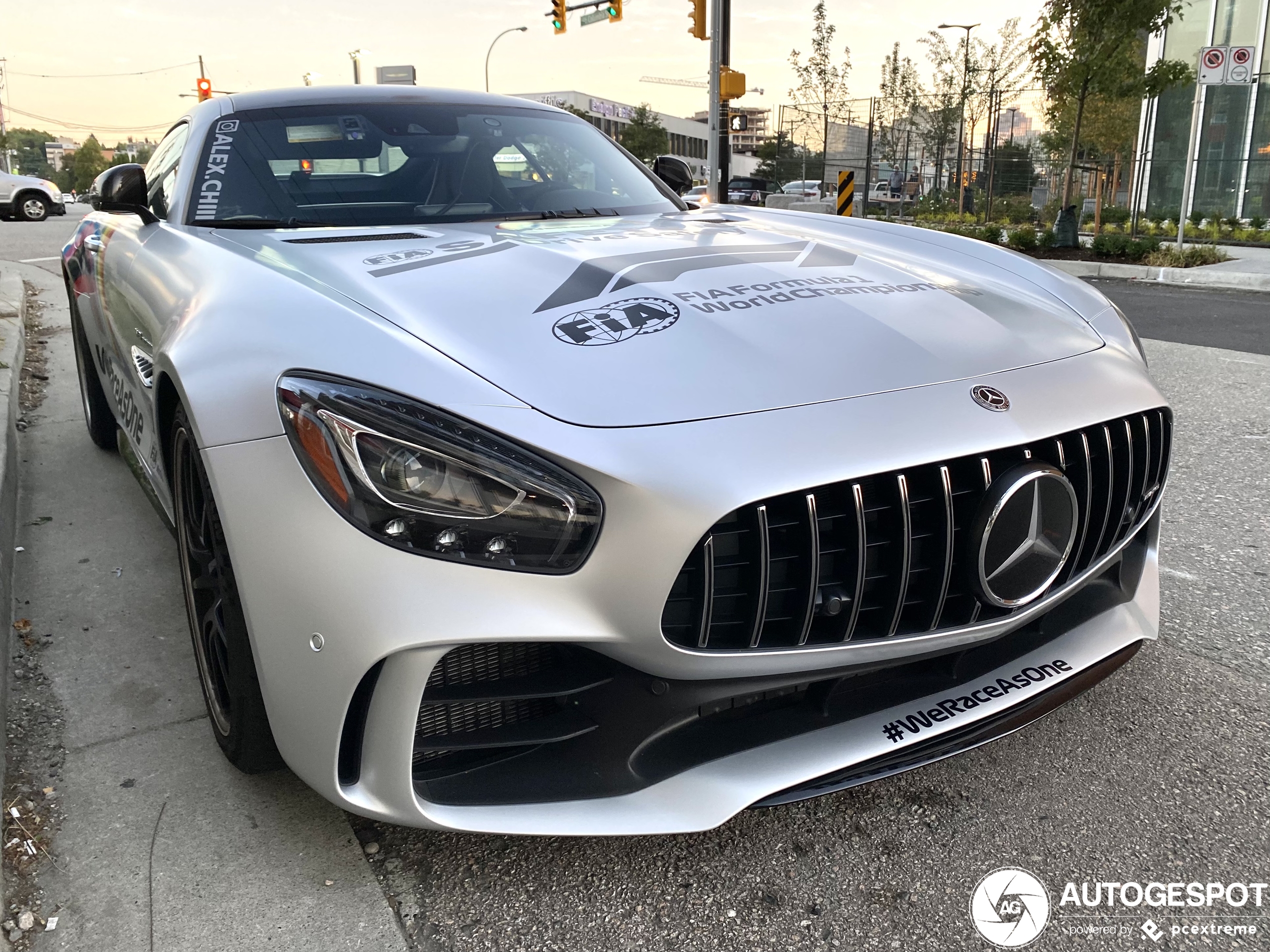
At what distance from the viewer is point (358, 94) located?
3061 millimetres

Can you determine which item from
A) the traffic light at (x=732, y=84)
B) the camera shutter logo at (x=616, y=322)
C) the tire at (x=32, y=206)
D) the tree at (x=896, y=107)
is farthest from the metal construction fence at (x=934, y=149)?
the camera shutter logo at (x=616, y=322)

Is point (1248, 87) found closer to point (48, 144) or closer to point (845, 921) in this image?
point (845, 921)

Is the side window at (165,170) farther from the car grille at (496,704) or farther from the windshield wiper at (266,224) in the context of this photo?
the car grille at (496,704)

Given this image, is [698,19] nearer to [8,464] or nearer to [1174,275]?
[1174,275]

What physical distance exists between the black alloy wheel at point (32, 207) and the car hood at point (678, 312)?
23566 millimetres

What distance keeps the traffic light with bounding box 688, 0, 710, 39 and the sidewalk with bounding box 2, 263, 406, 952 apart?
13.2m

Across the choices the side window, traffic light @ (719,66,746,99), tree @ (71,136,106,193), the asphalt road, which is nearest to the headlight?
the asphalt road

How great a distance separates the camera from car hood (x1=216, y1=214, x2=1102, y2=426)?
1.55m

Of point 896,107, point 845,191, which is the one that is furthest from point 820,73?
point 845,191

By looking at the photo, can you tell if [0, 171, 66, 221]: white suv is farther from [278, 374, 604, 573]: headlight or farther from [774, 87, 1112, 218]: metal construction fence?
[278, 374, 604, 573]: headlight

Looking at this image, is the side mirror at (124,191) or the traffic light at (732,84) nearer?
the side mirror at (124,191)

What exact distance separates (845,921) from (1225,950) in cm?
57

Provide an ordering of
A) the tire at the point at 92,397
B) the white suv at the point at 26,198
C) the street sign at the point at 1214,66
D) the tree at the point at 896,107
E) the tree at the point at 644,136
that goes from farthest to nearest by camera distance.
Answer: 1. the tree at the point at 644,136
2. the tree at the point at 896,107
3. the white suv at the point at 26,198
4. the street sign at the point at 1214,66
5. the tire at the point at 92,397

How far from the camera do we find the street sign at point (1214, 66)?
34.4 ft
